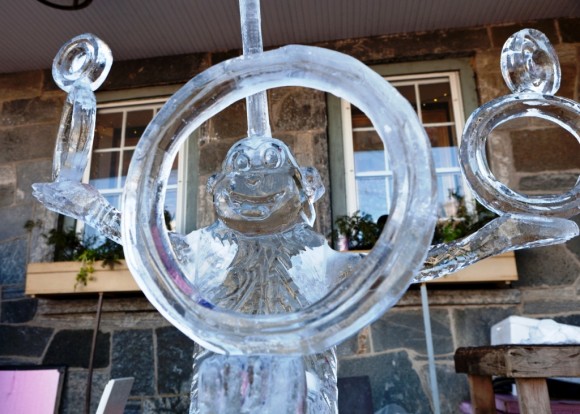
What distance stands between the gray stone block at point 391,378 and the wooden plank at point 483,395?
0.61 m

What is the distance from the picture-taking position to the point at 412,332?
6.19 feet

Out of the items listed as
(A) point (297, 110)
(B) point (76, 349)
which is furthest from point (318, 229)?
(B) point (76, 349)

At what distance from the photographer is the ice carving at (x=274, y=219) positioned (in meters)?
0.27

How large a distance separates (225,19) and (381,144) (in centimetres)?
94

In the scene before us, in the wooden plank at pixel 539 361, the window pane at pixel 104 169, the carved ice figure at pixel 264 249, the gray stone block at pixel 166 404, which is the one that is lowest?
the gray stone block at pixel 166 404

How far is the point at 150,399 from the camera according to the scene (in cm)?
195

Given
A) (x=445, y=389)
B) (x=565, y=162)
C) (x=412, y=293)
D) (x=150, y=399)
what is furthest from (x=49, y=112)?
(x=565, y=162)

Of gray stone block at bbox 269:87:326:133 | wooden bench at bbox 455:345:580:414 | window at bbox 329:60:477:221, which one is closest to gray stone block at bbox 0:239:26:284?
gray stone block at bbox 269:87:326:133

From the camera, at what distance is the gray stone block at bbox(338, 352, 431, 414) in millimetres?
1810

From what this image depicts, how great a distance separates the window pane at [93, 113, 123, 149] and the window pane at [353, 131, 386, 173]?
49.4 inches

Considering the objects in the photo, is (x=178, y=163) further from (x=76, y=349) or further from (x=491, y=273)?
(x=491, y=273)

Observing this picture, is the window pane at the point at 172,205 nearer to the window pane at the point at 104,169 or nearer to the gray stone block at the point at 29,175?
the window pane at the point at 104,169

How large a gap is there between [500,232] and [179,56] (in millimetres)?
2336

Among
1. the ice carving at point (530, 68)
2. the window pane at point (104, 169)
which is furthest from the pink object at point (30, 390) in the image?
the ice carving at point (530, 68)
